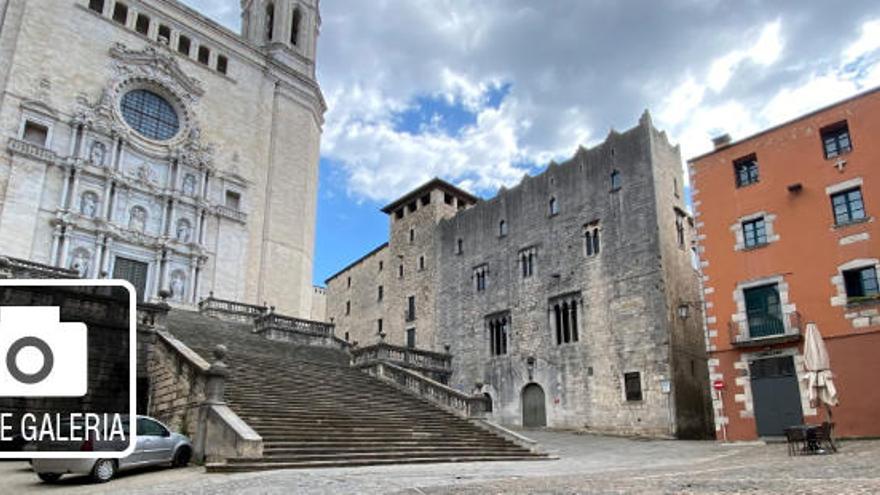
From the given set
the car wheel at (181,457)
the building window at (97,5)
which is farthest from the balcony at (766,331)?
the building window at (97,5)

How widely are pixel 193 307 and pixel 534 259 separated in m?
18.2

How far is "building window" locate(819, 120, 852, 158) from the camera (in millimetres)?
19812

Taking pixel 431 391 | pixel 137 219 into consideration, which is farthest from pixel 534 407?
pixel 137 219

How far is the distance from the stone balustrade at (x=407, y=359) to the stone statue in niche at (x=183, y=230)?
14526mm

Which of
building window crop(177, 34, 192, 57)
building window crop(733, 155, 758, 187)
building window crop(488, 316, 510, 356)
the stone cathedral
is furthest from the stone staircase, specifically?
building window crop(177, 34, 192, 57)

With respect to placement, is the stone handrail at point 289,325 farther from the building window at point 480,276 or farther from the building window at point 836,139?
the building window at point 836,139

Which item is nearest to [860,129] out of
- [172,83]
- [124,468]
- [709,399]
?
[709,399]

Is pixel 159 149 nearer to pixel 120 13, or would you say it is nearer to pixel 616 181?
pixel 120 13

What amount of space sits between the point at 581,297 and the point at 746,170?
955 cm

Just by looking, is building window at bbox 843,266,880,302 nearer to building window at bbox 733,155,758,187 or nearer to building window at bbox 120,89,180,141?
building window at bbox 733,155,758,187

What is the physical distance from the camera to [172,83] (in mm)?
34938

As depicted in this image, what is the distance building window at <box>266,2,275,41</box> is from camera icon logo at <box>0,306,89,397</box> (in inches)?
1816

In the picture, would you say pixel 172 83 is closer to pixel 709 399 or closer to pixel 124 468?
pixel 124 468

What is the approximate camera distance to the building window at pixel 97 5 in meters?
32.9
